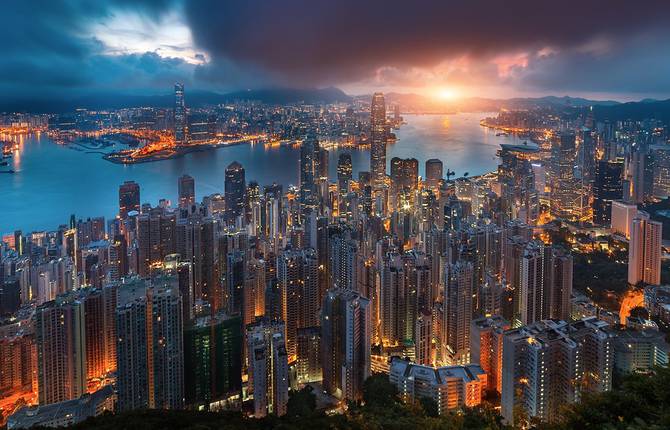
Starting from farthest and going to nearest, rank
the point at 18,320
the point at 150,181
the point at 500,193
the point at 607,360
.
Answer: the point at 500,193
the point at 150,181
the point at 18,320
the point at 607,360

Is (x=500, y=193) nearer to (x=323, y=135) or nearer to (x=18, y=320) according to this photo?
(x=323, y=135)

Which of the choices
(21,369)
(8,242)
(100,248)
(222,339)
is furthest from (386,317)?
(8,242)

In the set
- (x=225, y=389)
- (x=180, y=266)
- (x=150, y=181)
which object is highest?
(x=150, y=181)

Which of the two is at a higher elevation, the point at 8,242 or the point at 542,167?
the point at 542,167

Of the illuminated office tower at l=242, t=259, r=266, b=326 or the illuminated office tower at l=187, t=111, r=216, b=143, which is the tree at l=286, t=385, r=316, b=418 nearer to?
the illuminated office tower at l=242, t=259, r=266, b=326

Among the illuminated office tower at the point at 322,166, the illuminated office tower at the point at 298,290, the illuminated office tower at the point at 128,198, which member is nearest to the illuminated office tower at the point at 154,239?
the illuminated office tower at the point at 298,290

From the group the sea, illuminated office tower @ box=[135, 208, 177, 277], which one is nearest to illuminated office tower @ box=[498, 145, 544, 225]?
the sea

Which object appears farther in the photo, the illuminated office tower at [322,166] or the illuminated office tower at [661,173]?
the illuminated office tower at [322,166]

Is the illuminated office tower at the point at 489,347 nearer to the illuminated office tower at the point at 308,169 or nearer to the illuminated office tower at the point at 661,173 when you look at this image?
the illuminated office tower at the point at 308,169
